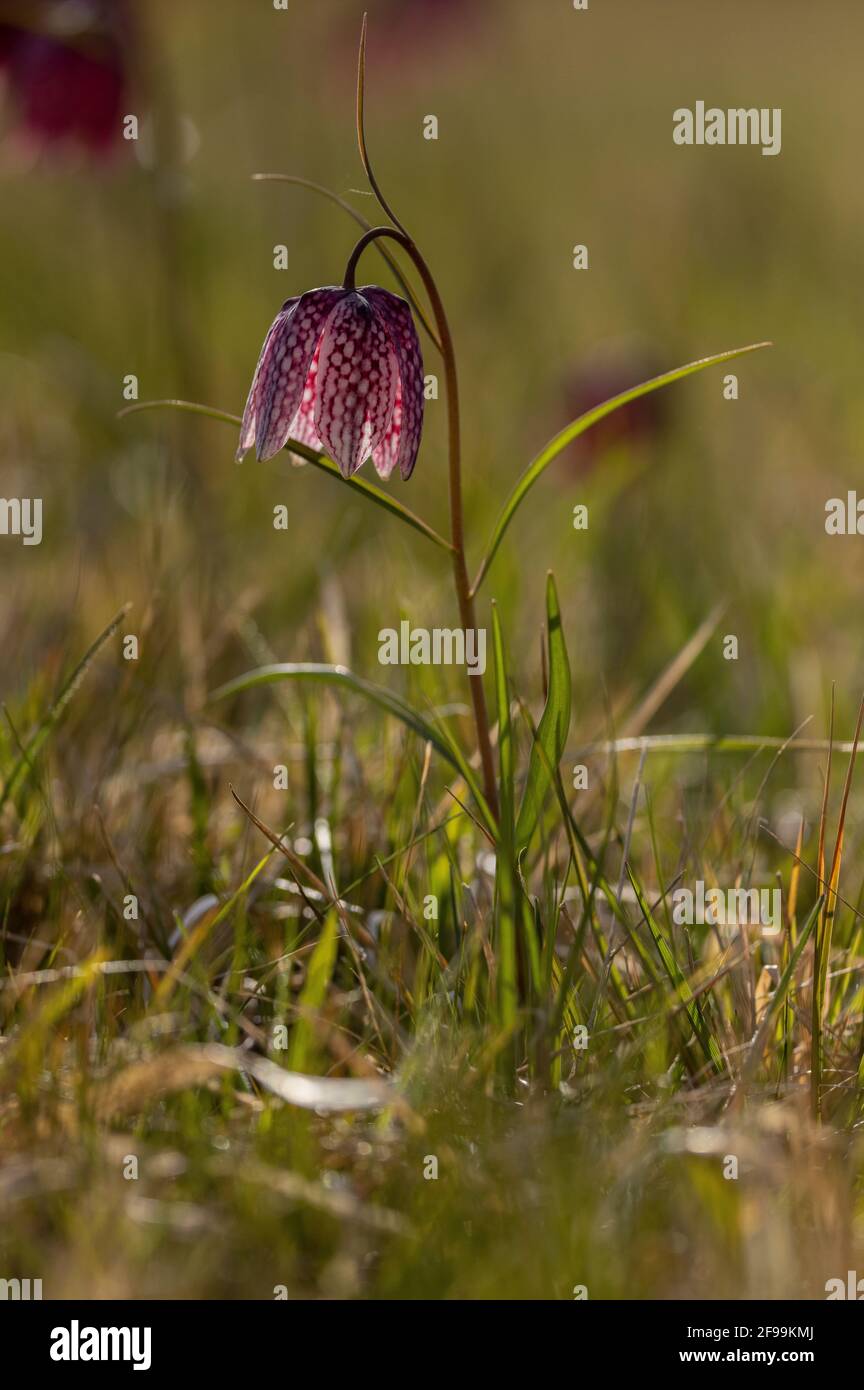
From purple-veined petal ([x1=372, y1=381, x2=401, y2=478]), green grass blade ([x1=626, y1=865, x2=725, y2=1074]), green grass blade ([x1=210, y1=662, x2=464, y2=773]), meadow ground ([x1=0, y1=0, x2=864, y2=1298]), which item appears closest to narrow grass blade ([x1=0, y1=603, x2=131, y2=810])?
meadow ground ([x1=0, y1=0, x2=864, y2=1298])

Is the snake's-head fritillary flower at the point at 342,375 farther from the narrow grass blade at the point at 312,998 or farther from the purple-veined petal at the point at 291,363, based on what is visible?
the narrow grass blade at the point at 312,998

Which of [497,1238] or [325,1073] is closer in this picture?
[497,1238]

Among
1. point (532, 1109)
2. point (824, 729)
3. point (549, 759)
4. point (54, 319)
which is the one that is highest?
point (54, 319)

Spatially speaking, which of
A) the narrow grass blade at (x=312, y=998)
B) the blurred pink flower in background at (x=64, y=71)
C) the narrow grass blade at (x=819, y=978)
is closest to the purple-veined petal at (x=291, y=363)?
the narrow grass blade at (x=312, y=998)

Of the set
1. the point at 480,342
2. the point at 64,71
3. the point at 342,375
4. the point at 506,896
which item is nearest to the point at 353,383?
the point at 342,375

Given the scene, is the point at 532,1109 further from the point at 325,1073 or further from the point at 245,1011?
the point at 245,1011

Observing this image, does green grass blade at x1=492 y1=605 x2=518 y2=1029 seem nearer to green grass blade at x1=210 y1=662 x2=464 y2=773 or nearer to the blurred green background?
green grass blade at x1=210 y1=662 x2=464 y2=773
